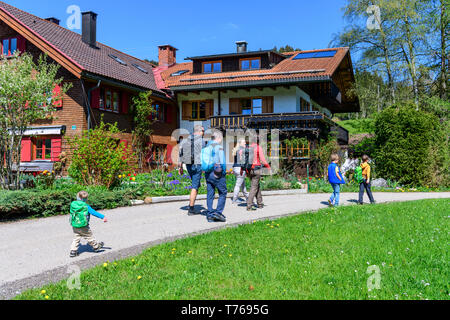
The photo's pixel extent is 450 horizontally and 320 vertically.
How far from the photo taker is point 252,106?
25.5 meters

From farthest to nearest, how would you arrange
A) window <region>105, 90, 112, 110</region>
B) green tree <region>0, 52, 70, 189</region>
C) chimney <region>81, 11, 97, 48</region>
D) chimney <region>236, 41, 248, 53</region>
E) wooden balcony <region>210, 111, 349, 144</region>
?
chimney <region>236, 41, 248, 53</region>
chimney <region>81, 11, 97, 48</region>
wooden balcony <region>210, 111, 349, 144</region>
window <region>105, 90, 112, 110</region>
green tree <region>0, 52, 70, 189</region>

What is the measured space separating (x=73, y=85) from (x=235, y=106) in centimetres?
1031

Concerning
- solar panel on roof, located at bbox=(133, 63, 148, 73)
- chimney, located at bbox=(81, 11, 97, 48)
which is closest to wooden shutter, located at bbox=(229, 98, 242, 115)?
solar panel on roof, located at bbox=(133, 63, 148, 73)

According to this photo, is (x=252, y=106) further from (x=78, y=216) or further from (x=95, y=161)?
(x=78, y=216)

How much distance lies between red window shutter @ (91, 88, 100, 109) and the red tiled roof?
606 centimetres

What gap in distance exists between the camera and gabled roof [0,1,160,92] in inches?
742

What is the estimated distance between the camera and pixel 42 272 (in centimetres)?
504

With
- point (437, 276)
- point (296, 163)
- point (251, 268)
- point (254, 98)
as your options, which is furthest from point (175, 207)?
point (254, 98)

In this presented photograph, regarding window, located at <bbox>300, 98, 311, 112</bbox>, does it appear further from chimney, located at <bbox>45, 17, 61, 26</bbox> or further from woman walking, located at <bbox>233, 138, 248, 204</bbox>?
chimney, located at <bbox>45, 17, 61, 26</bbox>

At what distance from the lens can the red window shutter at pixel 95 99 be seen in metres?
19.8

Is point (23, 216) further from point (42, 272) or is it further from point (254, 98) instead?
point (254, 98)

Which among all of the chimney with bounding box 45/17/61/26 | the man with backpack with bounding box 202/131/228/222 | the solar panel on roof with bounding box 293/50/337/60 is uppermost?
the chimney with bounding box 45/17/61/26

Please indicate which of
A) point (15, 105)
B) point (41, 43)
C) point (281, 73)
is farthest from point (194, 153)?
point (281, 73)

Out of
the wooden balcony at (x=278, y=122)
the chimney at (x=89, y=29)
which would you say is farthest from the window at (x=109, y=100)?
the wooden balcony at (x=278, y=122)
